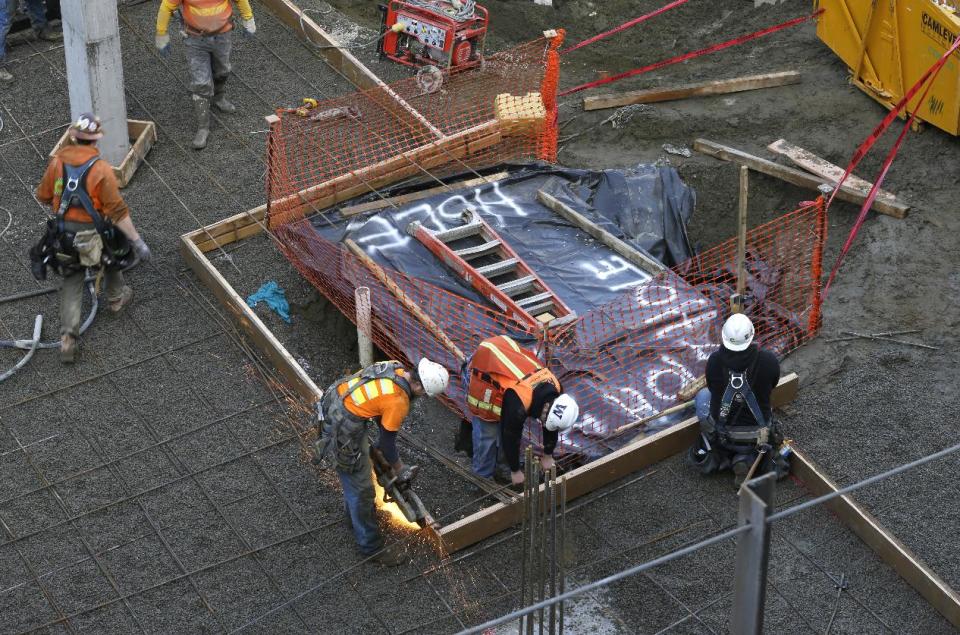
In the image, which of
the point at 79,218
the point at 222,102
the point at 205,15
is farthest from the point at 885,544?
the point at 222,102

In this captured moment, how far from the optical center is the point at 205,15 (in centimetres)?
1230

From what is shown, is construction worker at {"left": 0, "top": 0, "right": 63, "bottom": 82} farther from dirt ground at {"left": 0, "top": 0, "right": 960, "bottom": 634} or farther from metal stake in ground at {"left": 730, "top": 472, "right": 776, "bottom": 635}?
metal stake in ground at {"left": 730, "top": 472, "right": 776, "bottom": 635}

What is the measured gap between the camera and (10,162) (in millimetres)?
12438

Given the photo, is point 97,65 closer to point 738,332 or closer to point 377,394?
point 377,394

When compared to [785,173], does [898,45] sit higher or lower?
higher

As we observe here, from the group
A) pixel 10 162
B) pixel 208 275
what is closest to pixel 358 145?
pixel 208 275

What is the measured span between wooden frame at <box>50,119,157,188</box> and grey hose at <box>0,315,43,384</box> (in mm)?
2051

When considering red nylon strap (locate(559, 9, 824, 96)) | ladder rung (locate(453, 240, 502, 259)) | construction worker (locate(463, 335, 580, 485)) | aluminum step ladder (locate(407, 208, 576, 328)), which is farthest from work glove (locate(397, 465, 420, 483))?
red nylon strap (locate(559, 9, 824, 96))

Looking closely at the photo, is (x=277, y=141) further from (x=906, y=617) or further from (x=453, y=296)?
(x=906, y=617)

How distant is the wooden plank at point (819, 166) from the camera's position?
1221 cm

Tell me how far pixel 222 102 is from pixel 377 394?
611 cm

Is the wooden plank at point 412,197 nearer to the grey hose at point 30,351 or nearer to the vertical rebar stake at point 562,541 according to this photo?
the grey hose at point 30,351

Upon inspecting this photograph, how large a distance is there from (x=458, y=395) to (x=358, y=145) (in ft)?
12.0

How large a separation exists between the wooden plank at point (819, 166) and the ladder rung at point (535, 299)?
11.8ft
